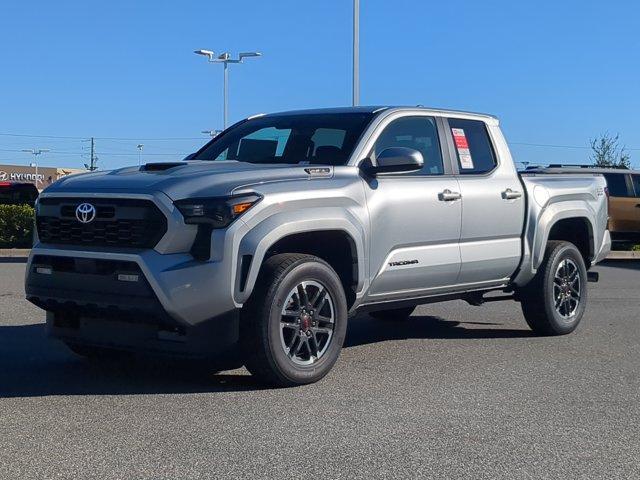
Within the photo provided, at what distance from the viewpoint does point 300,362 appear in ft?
19.8

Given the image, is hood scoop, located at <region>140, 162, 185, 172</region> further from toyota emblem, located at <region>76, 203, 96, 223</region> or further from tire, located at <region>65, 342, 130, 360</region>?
tire, located at <region>65, 342, 130, 360</region>

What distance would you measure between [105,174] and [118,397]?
1.58m

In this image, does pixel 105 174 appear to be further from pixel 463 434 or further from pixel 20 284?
pixel 20 284

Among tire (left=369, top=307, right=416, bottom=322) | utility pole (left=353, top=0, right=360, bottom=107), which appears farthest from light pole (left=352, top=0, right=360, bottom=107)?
tire (left=369, top=307, right=416, bottom=322)

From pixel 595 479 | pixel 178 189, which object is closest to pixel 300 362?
pixel 178 189

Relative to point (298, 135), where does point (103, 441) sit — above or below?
below

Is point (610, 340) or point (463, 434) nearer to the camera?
point (463, 434)

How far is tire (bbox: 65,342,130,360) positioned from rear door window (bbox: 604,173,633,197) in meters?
16.2

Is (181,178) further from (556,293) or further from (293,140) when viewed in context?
(556,293)

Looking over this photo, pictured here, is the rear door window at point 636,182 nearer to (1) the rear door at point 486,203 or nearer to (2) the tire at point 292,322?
(1) the rear door at point 486,203

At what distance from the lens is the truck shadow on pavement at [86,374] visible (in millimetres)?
5945

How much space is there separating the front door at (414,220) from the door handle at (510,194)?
631mm

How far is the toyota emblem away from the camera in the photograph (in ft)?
19.3

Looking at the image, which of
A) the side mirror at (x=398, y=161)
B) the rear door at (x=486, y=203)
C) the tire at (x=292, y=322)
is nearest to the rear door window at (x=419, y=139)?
the rear door at (x=486, y=203)
